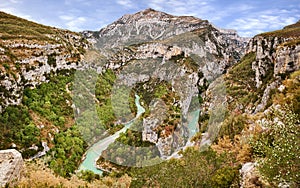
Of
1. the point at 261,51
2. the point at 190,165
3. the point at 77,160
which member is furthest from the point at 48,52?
the point at 190,165

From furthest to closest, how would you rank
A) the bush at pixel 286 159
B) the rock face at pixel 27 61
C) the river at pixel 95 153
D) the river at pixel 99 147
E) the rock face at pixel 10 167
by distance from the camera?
the rock face at pixel 27 61 < the river at pixel 99 147 < the river at pixel 95 153 < the rock face at pixel 10 167 < the bush at pixel 286 159

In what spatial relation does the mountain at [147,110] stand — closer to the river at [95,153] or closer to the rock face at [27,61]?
the rock face at [27,61]

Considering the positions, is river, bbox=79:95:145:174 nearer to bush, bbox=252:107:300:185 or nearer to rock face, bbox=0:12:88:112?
rock face, bbox=0:12:88:112

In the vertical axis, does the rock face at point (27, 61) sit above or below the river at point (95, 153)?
above

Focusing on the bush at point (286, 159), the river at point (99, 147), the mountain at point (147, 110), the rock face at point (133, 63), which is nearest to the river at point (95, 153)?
the river at point (99, 147)

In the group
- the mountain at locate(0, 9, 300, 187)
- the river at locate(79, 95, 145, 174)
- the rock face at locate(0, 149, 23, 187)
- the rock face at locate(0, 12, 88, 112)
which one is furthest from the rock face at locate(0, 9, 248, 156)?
the rock face at locate(0, 149, 23, 187)

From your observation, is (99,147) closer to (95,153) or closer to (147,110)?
(95,153)

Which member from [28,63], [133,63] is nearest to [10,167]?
[28,63]
